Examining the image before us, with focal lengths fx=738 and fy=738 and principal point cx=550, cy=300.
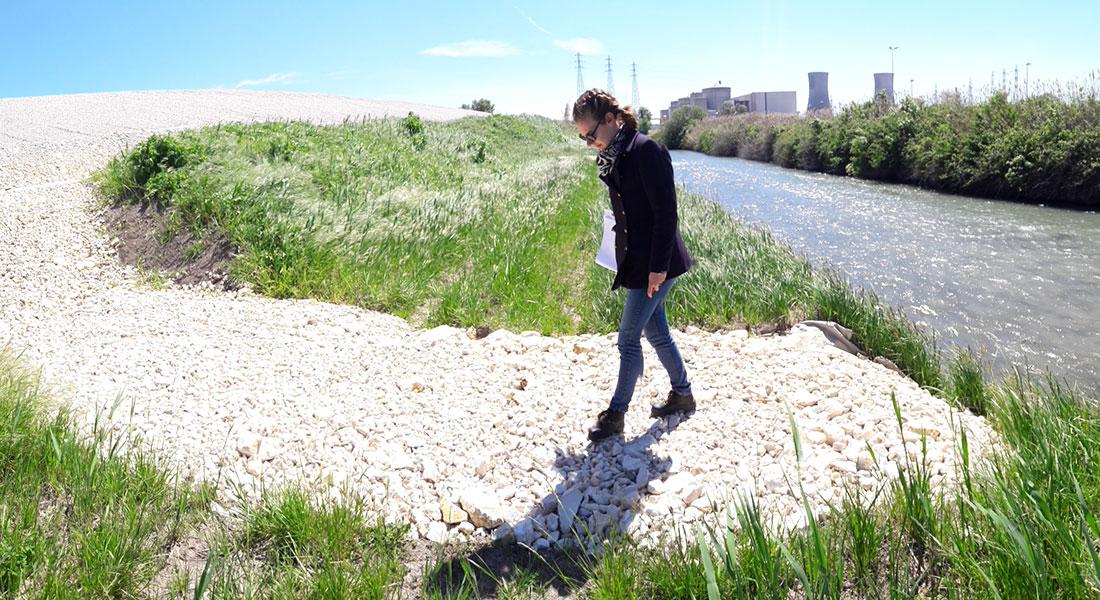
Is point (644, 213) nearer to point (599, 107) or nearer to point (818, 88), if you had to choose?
point (599, 107)

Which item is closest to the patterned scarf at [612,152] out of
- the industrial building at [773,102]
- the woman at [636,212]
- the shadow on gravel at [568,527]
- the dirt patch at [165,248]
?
the woman at [636,212]

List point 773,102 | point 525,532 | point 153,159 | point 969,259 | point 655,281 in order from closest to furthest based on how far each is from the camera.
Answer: point 525,532 → point 655,281 → point 153,159 → point 969,259 → point 773,102

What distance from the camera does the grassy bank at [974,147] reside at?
61.7 ft

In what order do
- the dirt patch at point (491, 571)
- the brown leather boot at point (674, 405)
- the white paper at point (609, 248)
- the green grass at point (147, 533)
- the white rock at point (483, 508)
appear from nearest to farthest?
the green grass at point (147, 533) < the dirt patch at point (491, 571) < the white rock at point (483, 508) < the white paper at point (609, 248) < the brown leather boot at point (674, 405)

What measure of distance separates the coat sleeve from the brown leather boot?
1.07 m

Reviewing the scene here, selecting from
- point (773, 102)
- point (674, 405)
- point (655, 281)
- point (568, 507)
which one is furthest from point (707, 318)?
point (773, 102)

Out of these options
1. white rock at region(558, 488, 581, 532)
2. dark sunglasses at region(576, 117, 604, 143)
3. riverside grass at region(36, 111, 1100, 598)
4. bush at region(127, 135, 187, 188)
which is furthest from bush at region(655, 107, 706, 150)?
white rock at region(558, 488, 581, 532)

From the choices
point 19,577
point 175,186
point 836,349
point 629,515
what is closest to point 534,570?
point 629,515

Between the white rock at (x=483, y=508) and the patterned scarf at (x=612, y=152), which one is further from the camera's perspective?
the patterned scarf at (x=612, y=152)

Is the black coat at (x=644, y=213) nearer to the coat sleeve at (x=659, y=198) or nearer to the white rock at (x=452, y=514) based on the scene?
the coat sleeve at (x=659, y=198)

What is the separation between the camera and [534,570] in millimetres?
3523

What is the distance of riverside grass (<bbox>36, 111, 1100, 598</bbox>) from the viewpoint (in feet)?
9.18

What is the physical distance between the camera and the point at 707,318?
22.4 feet

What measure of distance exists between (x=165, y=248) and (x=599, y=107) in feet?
25.5
